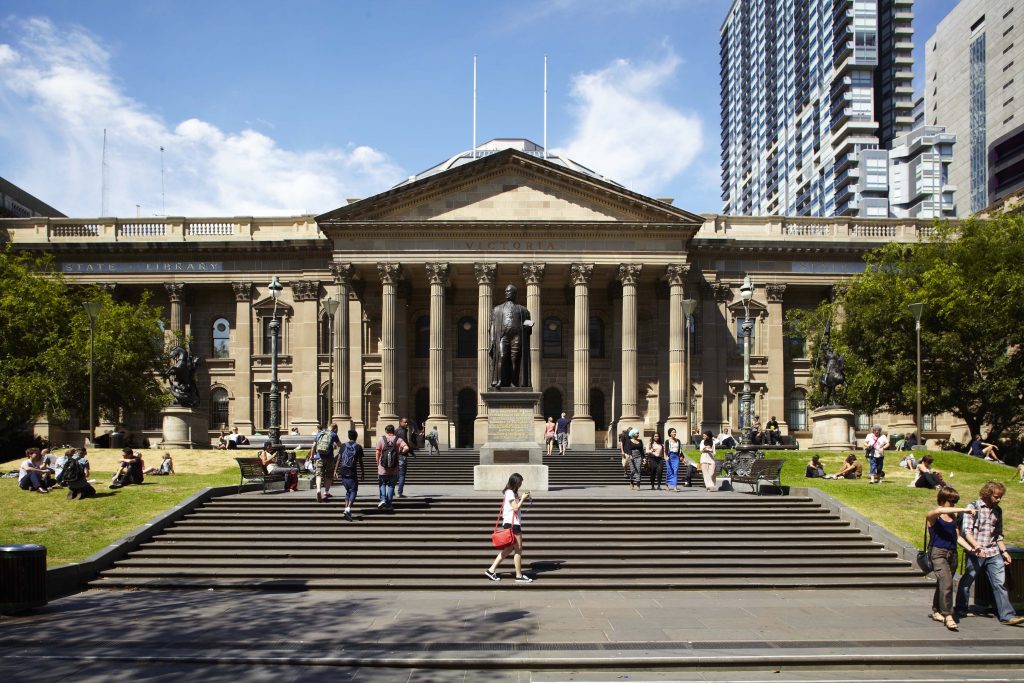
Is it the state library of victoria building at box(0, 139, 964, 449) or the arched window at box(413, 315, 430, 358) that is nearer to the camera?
the state library of victoria building at box(0, 139, 964, 449)

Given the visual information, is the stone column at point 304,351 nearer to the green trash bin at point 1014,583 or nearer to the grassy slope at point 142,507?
the grassy slope at point 142,507

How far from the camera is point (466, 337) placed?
2141 inches

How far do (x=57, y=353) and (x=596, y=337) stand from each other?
96.1ft

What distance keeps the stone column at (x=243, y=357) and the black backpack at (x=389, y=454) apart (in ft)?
115

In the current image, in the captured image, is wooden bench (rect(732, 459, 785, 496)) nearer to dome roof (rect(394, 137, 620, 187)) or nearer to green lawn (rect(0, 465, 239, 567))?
green lawn (rect(0, 465, 239, 567))

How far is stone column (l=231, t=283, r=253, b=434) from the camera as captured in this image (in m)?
53.9

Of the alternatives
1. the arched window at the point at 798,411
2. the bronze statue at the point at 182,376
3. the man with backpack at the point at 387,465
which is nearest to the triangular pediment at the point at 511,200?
the bronze statue at the point at 182,376

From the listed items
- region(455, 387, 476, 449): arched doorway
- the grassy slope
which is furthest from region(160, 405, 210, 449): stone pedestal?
region(455, 387, 476, 449): arched doorway

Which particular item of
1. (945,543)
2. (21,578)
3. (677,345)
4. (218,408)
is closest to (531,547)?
(945,543)

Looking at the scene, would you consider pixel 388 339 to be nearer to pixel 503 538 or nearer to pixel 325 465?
pixel 325 465

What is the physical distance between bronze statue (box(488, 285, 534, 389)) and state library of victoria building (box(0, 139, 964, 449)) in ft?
73.2

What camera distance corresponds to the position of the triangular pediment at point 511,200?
47.1 metres

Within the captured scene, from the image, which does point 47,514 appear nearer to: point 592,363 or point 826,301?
point 592,363

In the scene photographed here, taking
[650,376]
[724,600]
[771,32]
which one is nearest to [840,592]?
[724,600]
